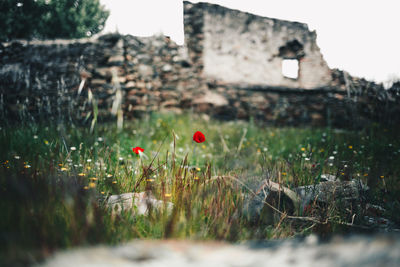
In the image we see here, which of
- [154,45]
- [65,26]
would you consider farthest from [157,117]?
[65,26]

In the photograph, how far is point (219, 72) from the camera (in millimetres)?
7332

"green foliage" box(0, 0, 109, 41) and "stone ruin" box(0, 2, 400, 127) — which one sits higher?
"green foliage" box(0, 0, 109, 41)

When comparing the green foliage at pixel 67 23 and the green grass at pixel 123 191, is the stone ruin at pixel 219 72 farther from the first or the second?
the green foliage at pixel 67 23

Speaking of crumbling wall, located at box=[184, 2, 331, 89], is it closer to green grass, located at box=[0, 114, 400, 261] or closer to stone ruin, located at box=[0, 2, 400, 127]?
stone ruin, located at box=[0, 2, 400, 127]

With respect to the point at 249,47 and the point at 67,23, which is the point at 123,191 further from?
the point at 67,23

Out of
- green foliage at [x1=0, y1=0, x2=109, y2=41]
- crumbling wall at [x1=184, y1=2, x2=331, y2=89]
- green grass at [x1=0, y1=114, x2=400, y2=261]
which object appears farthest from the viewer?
green foliage at [x1=0, y1=0, x2=109, y2=41]

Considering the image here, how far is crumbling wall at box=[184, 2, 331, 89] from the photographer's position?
23.8 ft

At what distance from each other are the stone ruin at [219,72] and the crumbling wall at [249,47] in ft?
0.10

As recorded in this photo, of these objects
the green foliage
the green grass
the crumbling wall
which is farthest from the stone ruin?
the green foliage

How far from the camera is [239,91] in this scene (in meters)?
7.40

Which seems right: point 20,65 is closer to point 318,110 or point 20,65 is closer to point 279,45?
point 279,45

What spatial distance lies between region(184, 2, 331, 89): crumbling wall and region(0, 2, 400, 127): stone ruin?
3 centimetres

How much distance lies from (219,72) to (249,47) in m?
1.38

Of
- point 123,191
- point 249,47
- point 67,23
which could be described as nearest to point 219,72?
point 249,47
